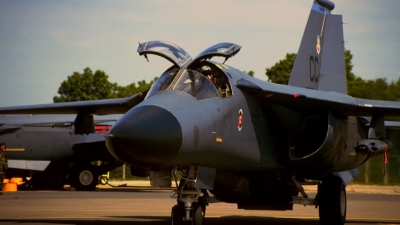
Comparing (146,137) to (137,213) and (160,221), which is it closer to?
(160,221)

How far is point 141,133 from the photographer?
8.94 meters

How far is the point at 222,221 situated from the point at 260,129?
3.34 meters

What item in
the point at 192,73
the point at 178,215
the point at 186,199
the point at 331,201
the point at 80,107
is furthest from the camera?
the point at 80,107

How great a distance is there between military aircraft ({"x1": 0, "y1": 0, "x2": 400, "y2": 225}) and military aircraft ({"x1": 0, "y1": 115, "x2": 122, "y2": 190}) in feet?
42.4

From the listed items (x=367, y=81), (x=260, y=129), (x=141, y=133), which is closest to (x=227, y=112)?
(x=260, y=129)

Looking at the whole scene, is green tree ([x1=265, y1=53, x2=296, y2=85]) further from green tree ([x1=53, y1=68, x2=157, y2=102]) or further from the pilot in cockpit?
the pilot in cockpit

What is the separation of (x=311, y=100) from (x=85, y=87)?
6040cm

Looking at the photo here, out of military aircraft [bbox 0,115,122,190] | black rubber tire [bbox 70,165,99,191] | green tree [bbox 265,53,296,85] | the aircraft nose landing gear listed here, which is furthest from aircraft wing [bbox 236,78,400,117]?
green tree [bbox 265,53,296,85]

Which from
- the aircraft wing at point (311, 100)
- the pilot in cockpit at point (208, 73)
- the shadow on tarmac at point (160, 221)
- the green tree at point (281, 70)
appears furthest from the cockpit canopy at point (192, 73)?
the green tree at point (281, 70)

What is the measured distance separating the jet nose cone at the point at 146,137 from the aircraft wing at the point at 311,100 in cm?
204

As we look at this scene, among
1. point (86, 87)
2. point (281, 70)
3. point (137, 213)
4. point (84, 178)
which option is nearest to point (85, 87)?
point (86, 87)

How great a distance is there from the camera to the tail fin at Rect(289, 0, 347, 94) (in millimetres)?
15281

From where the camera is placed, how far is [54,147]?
26828mm

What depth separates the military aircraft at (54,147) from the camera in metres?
26.8
